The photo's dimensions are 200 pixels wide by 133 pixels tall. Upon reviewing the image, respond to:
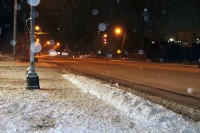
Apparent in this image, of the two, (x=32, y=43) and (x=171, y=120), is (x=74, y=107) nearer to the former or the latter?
(x=171, y=120)

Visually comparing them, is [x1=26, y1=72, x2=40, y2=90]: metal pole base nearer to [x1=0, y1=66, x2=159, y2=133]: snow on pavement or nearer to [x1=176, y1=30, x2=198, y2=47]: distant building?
[x1=0, y1=66, x2=159, y2=133]: snow on pavement

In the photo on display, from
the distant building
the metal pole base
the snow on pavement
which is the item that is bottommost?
the snow on pavement

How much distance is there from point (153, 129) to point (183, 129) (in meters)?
0.64

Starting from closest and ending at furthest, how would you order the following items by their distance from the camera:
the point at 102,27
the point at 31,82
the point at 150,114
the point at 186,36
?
the point at 150,114
the point at 31,82
the point at 186,36
the point at 102,27

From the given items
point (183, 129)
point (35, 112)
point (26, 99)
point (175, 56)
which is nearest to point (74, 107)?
point (35, 112)

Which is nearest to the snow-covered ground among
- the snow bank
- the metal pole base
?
the snow bank

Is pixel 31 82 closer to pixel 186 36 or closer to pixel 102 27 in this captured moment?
pixel 186 36

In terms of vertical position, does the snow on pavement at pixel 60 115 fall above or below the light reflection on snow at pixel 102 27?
below

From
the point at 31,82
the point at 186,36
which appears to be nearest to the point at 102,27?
the point at 186,36

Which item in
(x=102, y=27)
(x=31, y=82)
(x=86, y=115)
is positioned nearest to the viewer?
(x=86, y=115)

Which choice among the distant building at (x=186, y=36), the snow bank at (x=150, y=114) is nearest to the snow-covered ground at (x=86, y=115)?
the snow bank at (x=150, y=114)

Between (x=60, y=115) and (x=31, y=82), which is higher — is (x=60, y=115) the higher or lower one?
the lower one

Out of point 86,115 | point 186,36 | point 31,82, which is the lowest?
point 86,115

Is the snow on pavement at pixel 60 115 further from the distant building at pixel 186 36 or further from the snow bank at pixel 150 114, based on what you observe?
the distant building at pixel 186 36
